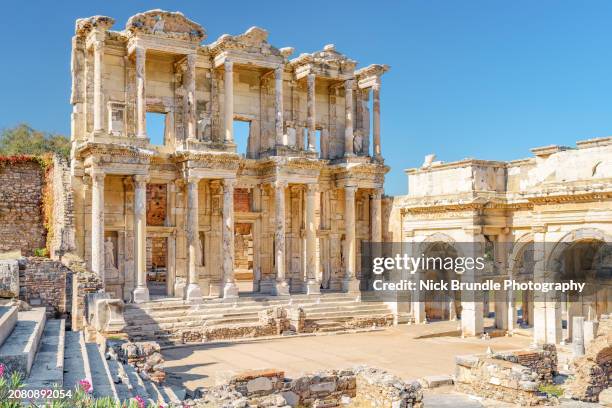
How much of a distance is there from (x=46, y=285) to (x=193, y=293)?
21.0 ft

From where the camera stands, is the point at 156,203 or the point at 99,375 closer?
the point at 99,375

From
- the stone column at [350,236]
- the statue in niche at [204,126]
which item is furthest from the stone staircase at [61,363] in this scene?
the stone column at [350,236]

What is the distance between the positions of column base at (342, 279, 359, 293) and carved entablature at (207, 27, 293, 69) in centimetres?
961

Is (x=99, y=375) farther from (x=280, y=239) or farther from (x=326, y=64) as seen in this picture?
(x=326, y=64)

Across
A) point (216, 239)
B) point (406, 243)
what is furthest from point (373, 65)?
point (216, 239)

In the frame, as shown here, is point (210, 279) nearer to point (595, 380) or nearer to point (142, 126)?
point (142, 126)

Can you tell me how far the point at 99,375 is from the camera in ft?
40.3

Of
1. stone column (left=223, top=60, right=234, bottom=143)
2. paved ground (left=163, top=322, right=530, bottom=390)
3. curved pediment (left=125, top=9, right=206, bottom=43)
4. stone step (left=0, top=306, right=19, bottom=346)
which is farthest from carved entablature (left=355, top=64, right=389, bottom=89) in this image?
stone step (left=0, top=306, right=19, bottom=346)

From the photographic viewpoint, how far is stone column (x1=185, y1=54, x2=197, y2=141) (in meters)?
25.8

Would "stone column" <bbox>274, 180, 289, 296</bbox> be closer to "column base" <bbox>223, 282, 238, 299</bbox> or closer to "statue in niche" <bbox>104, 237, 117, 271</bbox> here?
"column base" <bbox>223, 282, 238, 299</bbox>

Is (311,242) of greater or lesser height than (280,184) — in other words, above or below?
below

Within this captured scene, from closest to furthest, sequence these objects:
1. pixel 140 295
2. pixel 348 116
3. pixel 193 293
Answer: pixel 140 295 → pixel 193 293 → pixel 348 116

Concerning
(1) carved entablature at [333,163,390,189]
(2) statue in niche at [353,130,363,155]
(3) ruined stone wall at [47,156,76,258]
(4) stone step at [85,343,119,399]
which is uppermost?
(2) statue in niche at [353,130,363,155]

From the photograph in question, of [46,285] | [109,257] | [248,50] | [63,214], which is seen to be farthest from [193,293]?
[248,50]
